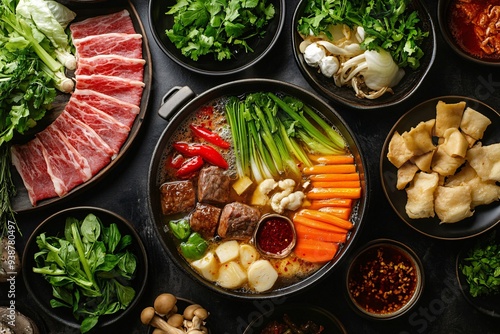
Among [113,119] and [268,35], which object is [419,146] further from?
[113,119]

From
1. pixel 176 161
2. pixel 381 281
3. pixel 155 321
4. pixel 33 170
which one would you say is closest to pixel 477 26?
pixel 381 281

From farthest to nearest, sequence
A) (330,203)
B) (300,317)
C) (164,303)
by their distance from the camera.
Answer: (300,317) → (330,203) → (164,303)

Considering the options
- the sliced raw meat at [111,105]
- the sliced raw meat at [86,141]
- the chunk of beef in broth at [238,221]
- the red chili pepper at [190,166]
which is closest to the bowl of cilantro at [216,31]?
the sliced raw meat at [111,105]

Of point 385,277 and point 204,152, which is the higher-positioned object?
point 204,152

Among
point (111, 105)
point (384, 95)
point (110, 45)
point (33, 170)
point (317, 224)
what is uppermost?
point (110, 45)

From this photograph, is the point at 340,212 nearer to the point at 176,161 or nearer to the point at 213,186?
the point at 213,186

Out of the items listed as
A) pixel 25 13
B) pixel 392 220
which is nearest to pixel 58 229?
pixel 25 13
